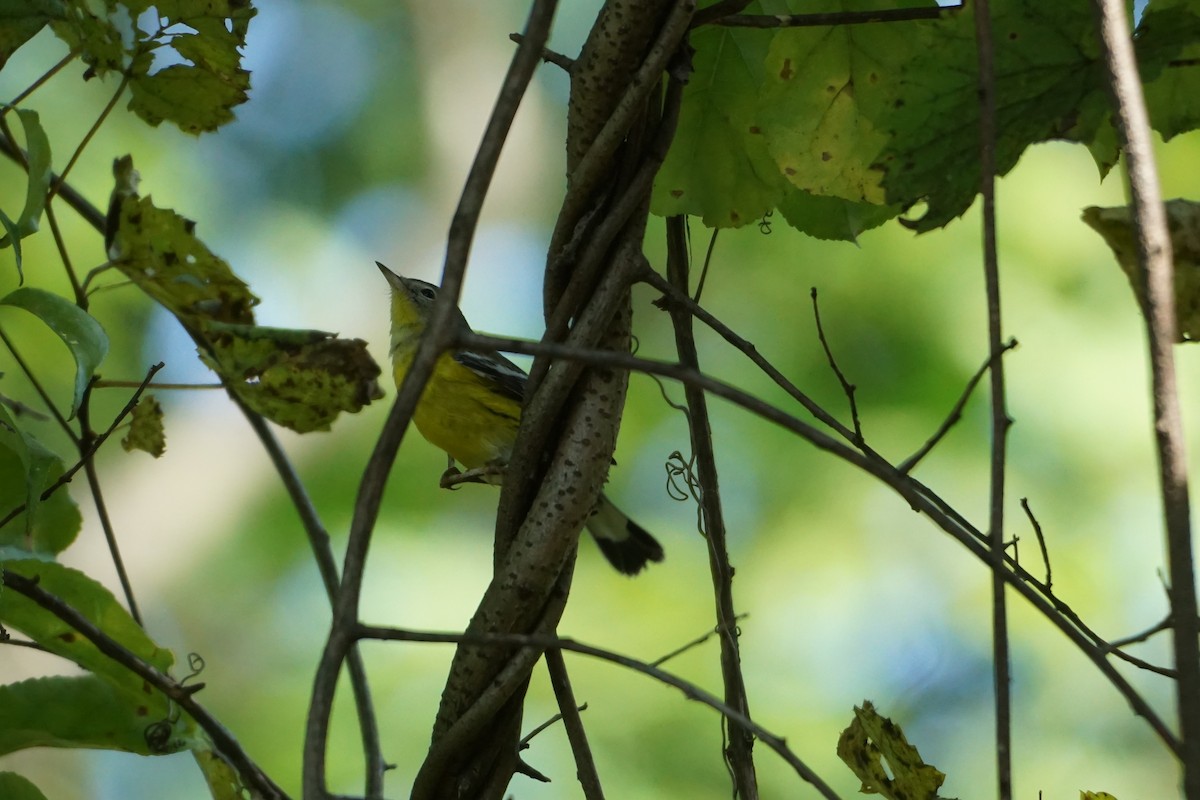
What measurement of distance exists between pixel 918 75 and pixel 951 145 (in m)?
0.10

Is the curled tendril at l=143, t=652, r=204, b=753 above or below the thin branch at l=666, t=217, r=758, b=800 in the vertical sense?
below

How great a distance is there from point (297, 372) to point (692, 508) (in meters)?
4.24

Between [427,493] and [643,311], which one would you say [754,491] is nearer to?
[643,311]

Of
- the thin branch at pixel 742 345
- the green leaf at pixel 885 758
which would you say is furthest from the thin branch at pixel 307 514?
the green leaf at pixel 885 758

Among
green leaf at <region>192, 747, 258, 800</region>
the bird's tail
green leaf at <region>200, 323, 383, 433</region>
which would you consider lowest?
green leaf at <region>192, 747, 258, 800</region>

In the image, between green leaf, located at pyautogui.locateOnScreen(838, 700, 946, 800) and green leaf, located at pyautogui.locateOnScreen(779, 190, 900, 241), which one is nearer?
green leaf, located at pyautogui.locateOnScreen(838, 700, 946, 800)

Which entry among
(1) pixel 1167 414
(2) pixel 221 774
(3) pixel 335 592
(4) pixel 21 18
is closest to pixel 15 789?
(2) pixel 221 774

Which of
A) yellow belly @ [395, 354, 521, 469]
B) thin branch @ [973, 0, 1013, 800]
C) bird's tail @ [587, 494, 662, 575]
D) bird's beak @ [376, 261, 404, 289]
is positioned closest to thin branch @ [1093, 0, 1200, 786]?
thin branch @ [973, 0, 1013, 800]

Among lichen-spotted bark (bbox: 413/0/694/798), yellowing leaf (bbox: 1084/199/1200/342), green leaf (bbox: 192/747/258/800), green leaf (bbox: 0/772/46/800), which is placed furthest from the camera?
green leaf (bbox: 192/747/258/800)

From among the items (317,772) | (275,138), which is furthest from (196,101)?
(275,138)

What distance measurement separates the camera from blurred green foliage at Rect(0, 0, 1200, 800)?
236 inches

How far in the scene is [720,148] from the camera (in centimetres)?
180

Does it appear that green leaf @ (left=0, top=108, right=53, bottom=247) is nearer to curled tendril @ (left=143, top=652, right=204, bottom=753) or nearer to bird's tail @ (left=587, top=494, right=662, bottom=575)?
curled tendril @ (left=143, top=652, right=204, bottom=753)

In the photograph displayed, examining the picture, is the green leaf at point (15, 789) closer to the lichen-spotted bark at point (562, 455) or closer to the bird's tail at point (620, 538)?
the lichen-spotted bark at point (562, 455)
